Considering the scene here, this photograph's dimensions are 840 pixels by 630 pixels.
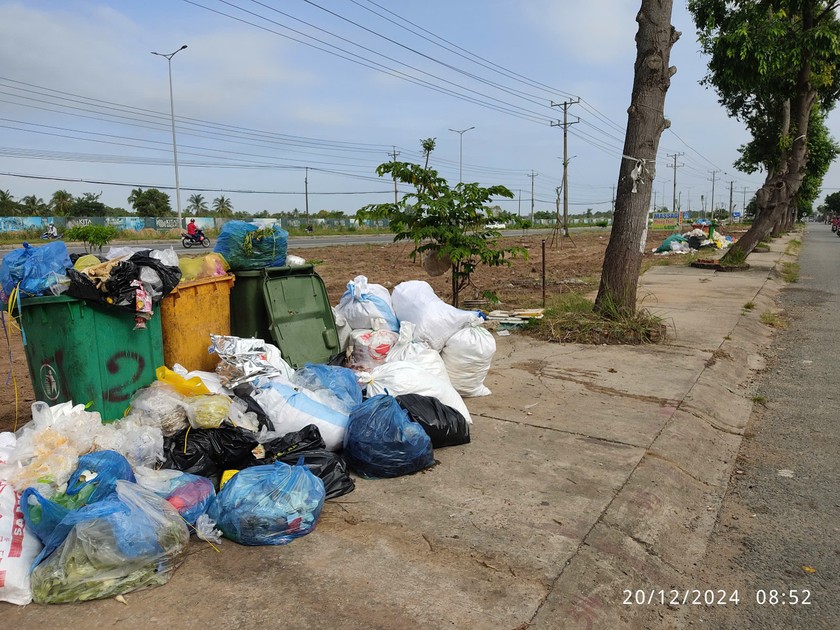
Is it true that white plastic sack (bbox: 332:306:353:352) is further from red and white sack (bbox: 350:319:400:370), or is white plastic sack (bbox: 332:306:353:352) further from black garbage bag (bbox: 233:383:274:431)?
black garbage bag (bbox: 233:383:274:431)

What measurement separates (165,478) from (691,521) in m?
2.60

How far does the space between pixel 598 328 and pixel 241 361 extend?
430cm

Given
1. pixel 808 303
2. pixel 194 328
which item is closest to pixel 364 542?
pixel 194 328

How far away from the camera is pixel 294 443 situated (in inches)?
127

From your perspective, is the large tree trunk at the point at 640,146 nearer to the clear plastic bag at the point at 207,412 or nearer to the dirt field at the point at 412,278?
the dirt field at the point at 412,278

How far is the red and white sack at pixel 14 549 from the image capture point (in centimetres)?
225

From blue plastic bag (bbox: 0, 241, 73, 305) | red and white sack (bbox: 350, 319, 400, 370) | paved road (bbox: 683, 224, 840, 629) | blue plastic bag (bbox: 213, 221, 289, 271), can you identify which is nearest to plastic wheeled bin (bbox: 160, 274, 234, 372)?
blue plastic bag (bbox: 213, 221, 289, 271)

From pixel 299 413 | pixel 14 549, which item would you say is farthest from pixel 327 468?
pixel 14 549

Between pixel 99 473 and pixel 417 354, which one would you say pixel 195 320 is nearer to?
pixel 417 354

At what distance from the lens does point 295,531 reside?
8.84 ft

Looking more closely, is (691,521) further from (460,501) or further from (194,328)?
(194,328)

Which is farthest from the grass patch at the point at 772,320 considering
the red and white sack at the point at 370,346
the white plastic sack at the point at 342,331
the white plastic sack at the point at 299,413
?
the white plastic sack at the point at 299,413

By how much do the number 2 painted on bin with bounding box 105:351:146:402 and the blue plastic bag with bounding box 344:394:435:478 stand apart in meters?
1.43

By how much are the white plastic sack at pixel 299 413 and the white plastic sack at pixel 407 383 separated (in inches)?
17.3
